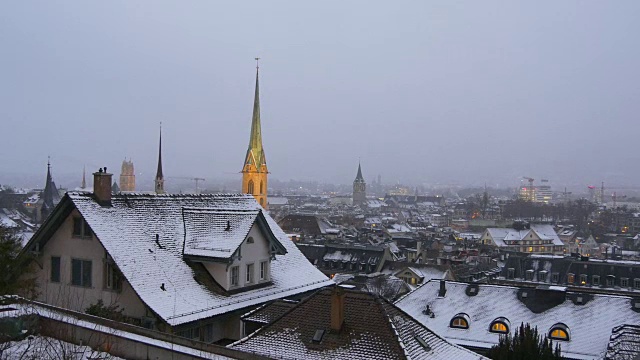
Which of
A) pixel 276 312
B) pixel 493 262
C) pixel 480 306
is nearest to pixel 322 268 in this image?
pixel 493 262

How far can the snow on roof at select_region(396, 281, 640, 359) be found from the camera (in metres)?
28.6

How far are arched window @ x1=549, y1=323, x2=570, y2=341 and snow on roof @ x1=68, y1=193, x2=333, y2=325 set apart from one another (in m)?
11.4

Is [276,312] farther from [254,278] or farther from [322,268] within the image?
[322,268]

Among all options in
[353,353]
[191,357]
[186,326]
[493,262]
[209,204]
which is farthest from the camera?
[493,262]

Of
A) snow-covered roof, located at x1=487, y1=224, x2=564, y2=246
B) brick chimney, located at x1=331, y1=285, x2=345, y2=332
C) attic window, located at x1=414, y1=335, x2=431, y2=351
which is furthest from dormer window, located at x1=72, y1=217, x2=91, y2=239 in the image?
snow-covered roof, located at x1=487, y1=224, x2=564, y2=246

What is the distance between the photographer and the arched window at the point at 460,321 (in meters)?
31.9

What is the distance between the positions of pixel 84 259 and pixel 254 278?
641 cm

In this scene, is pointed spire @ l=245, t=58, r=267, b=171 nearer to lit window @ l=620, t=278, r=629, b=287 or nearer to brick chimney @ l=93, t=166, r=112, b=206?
lit window @ l=620, t=278, r=629, b=287

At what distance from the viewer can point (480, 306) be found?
32.8m

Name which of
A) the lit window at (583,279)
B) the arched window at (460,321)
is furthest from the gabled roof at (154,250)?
the lit window at (583,279)

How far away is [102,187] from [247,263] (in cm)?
599

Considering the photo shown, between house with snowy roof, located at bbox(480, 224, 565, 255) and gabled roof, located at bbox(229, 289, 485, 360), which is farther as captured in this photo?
house with snowy roof, located at bbox(480, 224, 565, 255)

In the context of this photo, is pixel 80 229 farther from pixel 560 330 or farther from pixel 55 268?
pixel 560 330

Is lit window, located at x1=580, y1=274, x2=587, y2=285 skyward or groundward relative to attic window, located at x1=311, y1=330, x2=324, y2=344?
groundward
